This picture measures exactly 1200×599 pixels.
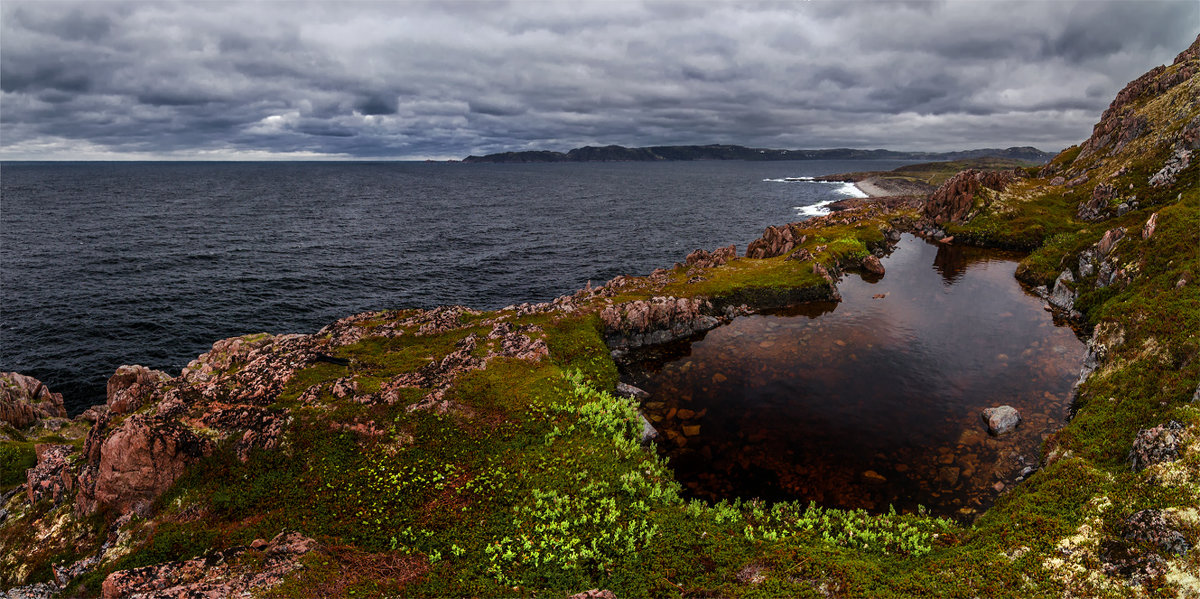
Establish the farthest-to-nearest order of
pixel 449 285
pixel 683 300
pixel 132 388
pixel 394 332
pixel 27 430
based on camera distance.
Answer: pixel 449 285, pixel 683 300, pixel 394 332, pixel 27 430, pixel 132 388

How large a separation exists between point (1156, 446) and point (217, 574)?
111 feet

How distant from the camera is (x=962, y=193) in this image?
89500 mm

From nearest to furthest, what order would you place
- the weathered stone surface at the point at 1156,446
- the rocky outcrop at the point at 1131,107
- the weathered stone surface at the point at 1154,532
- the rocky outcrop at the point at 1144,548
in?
the rocky outcrop at the point at 1144,548 < the weathered stone surface at the point at 1154,532 < the weathered stone surface at the point at 1156,446 < the rocky outcrop at the point at 1131,107

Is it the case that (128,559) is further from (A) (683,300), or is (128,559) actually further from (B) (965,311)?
(B) (965,311)

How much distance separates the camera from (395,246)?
103 meters

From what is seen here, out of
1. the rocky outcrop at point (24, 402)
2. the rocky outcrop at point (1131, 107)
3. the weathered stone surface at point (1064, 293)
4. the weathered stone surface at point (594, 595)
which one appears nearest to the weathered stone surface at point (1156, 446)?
the weathered stone surface at point (594, 595)

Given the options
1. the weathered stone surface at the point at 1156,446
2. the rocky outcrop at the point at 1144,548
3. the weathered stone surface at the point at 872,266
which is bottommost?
the rocky outcrop at the point at 1144,548

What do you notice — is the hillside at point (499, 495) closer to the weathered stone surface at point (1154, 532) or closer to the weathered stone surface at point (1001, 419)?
the weathered stone surface at point (1154, 532)

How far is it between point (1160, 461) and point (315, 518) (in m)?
32.0

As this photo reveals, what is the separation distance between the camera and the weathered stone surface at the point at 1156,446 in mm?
17938

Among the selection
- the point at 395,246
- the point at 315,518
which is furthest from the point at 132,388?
the point at 395,246

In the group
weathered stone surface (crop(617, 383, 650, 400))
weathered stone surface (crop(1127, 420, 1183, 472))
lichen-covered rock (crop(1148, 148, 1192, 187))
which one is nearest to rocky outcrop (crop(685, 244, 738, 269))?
weathered stone surface (crop(617, 383, 650, 400))

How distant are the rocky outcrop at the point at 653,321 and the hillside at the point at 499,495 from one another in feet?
24.0

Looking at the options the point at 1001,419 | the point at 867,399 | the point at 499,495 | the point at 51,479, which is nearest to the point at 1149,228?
the point at 1001,419
